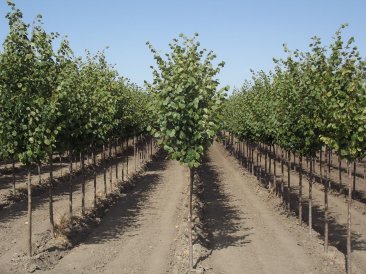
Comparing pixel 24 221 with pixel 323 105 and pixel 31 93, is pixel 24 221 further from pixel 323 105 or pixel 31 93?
pixel 323 105

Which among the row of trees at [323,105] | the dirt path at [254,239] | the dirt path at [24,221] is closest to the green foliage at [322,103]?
the row of trees at [323,105]

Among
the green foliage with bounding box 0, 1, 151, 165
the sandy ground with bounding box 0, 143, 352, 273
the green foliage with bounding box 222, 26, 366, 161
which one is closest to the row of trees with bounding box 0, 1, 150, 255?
the green foliage with bounding box 0, 1, 151, 165

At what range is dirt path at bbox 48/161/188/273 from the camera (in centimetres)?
1557

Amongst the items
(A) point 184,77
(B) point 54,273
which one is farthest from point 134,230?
(A) point 184,77

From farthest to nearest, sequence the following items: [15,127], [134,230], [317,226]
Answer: [317,226], [134,230], [15,127]

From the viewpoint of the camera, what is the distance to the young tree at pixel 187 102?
14078 millimetres

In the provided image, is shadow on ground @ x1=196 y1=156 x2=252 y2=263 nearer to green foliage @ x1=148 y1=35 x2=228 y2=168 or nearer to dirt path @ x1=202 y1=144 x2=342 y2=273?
dirt path @ x1=202 y1=144 x2=342 y2=273

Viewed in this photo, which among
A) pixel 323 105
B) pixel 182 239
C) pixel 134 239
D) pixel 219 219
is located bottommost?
pixel 219 219

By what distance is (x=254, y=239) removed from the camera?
19.2 meters

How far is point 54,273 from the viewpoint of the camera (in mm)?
14617

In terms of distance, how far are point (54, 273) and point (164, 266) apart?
3836 millimetres

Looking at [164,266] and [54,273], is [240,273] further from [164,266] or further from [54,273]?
[54,273]

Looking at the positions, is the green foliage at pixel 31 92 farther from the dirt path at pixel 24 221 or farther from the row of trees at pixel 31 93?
the dirt path at pixel 24 221

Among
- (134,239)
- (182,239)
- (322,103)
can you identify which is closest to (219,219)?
(182,239)
